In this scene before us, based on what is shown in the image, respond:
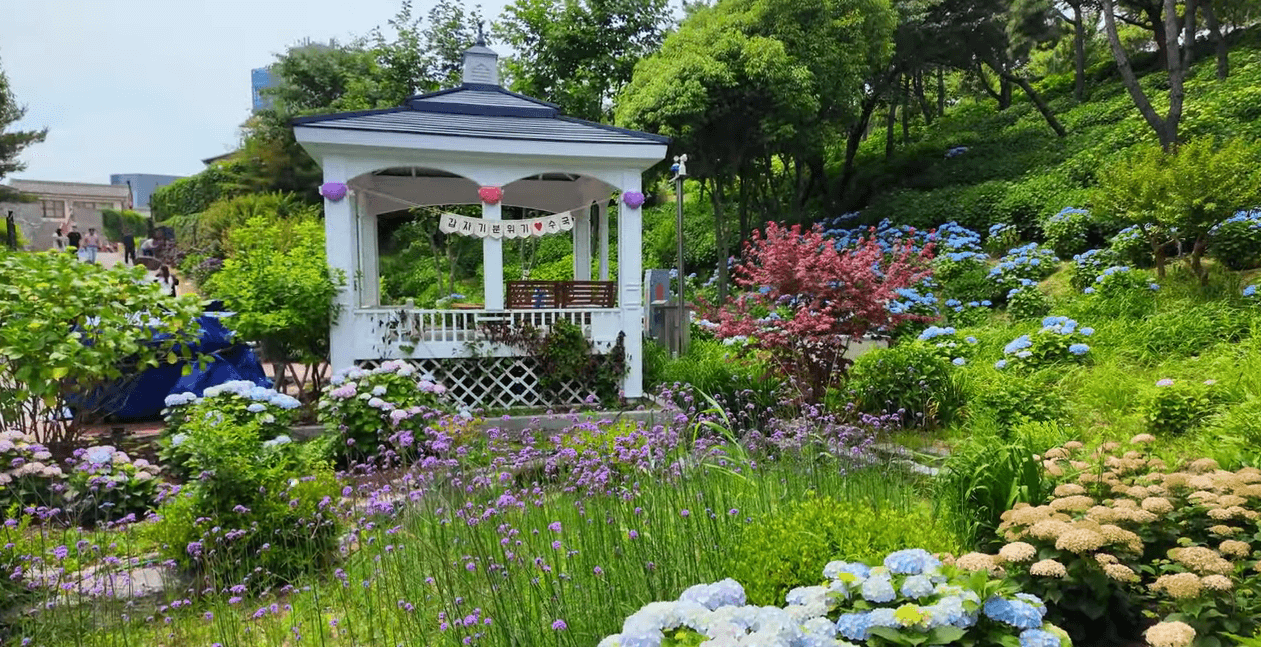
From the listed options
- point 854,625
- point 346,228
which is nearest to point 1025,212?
point 346,228

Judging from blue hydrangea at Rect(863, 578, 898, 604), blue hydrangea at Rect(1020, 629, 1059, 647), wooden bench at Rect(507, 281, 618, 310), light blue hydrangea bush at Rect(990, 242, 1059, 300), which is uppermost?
light blue hydrangea bush at Rect(990, 242, 1059, 300)

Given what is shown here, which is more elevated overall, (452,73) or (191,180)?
(452,73)

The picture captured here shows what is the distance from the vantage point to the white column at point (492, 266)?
727cm

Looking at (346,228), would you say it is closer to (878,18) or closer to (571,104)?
(878,18)

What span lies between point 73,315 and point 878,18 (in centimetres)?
1423

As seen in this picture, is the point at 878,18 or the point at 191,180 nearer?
the point at 878,18

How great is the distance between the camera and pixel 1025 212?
12.5m

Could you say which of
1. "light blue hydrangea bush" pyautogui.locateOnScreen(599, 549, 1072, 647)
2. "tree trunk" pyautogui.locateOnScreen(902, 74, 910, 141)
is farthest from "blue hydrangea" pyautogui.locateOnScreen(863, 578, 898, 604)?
"tree trunk" pyautogui.locateOnScreen(902, 74, 910, 141)

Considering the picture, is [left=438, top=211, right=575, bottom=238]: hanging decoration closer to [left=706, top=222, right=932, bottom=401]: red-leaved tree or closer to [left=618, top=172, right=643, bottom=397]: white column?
[left=618, top=172, right=643, bottom=397]: white column

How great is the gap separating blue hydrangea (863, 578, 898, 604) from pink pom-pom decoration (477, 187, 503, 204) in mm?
6031

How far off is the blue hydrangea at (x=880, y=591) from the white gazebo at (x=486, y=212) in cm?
551

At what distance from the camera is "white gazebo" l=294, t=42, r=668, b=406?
6828mm

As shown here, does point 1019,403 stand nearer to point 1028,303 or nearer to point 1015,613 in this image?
point 1015,613

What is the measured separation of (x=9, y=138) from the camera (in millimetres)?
24734
